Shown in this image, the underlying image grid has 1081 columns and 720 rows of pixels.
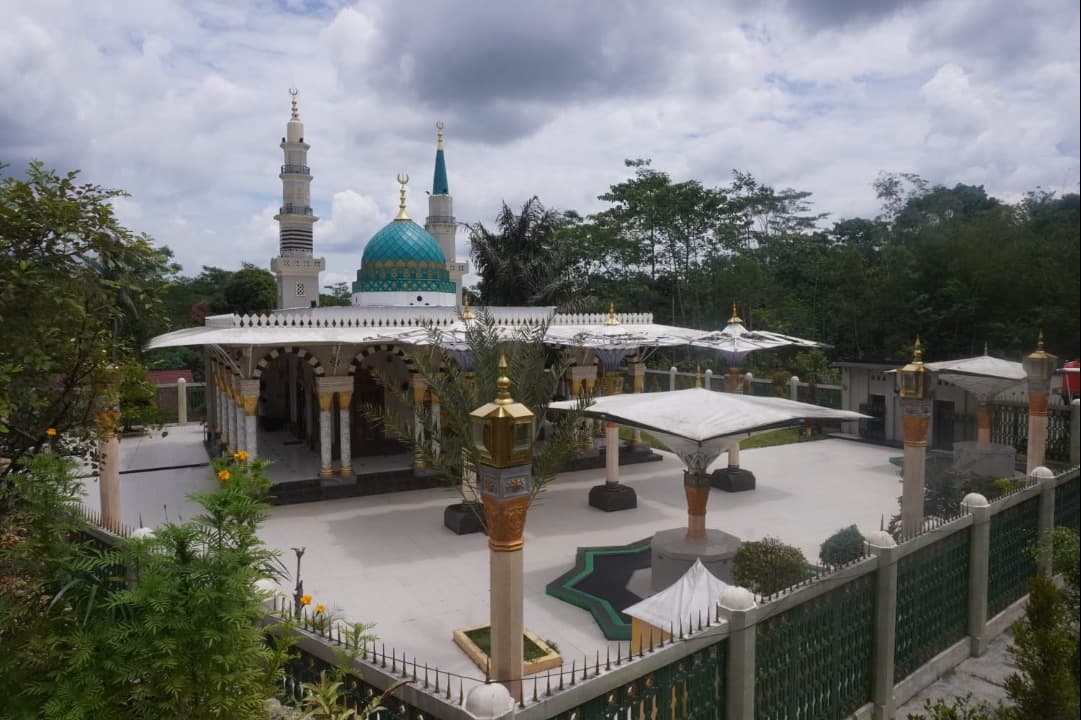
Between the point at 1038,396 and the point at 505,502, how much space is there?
973cm

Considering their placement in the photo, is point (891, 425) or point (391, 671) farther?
point (891, 425)

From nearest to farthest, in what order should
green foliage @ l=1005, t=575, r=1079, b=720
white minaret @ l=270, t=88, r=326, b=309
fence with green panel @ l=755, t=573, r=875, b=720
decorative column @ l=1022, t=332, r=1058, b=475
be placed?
green foliage @ l=1005, t=575, r=1079, b=720
fence with green panel @ l=755, t=573, r=875, b=720
decorative column @ l=1022, t=332, r=1058, b=475
white minaret @ l=270, t=88, r=326, b=309

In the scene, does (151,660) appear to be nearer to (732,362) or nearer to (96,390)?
(96,390)

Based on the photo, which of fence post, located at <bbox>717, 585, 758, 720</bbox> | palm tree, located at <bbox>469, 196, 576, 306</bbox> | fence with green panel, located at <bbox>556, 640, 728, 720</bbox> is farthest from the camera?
palm tree, located at <bbox>469, 196, 576, 306</bbox>

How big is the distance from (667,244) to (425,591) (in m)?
27.0

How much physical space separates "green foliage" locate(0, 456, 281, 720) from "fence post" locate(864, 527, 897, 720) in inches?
177

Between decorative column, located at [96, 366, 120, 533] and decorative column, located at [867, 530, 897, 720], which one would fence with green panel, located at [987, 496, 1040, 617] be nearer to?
decorative column, located at [867, 530, 897, 720]

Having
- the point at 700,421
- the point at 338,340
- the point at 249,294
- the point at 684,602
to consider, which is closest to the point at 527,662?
the point at 684,602

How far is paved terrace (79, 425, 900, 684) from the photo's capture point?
7.99 metres

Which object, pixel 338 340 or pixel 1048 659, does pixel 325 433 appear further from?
pixel 1048 659

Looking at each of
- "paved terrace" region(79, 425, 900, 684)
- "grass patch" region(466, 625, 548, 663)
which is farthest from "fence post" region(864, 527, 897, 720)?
"grass patch" region(466, 625, 548, 663)

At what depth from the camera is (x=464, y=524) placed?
11.1 metres

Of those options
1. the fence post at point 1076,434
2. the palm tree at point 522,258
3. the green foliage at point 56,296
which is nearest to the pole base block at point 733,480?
the fence post at point 1076,434

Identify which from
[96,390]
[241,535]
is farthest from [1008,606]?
[96,390]
